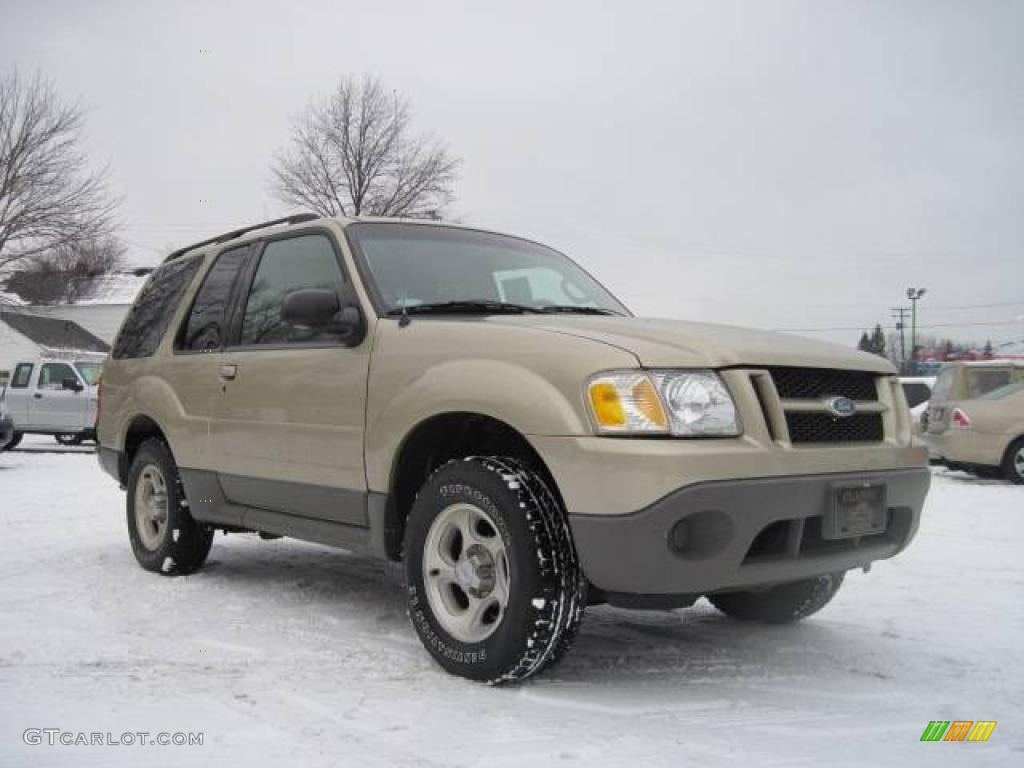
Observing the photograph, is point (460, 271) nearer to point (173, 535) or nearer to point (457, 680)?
point (457, 680)

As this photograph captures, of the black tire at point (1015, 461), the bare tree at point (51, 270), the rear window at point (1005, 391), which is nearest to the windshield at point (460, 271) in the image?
the black tire at point (1015, 461)

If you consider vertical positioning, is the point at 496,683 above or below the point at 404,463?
below

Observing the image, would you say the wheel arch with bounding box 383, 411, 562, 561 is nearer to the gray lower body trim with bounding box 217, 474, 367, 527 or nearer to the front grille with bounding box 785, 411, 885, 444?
the gray lower body trim with bounding box 217, 474, 367, 527

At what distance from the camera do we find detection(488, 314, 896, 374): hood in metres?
3.28

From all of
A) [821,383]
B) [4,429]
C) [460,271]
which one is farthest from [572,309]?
[4,429]

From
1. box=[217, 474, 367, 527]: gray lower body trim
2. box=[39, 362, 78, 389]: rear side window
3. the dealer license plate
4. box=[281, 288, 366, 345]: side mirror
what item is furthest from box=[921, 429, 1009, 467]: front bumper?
box=[39, 362, 78, 389]: rear side window

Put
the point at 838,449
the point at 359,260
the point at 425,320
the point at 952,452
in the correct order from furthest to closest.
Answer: the point at 952,452, the point at 359,260, the point at 425,320, the point at 838,449

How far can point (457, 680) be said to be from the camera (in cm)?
358

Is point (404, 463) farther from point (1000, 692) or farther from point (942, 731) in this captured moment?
point (1000, 692)

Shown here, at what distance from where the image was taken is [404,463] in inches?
156

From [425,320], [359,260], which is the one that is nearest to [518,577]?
[425,320]

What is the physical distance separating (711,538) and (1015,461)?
10601mm

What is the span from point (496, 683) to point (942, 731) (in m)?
1.49

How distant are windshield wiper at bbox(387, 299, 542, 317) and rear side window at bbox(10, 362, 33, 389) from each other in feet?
53.0
